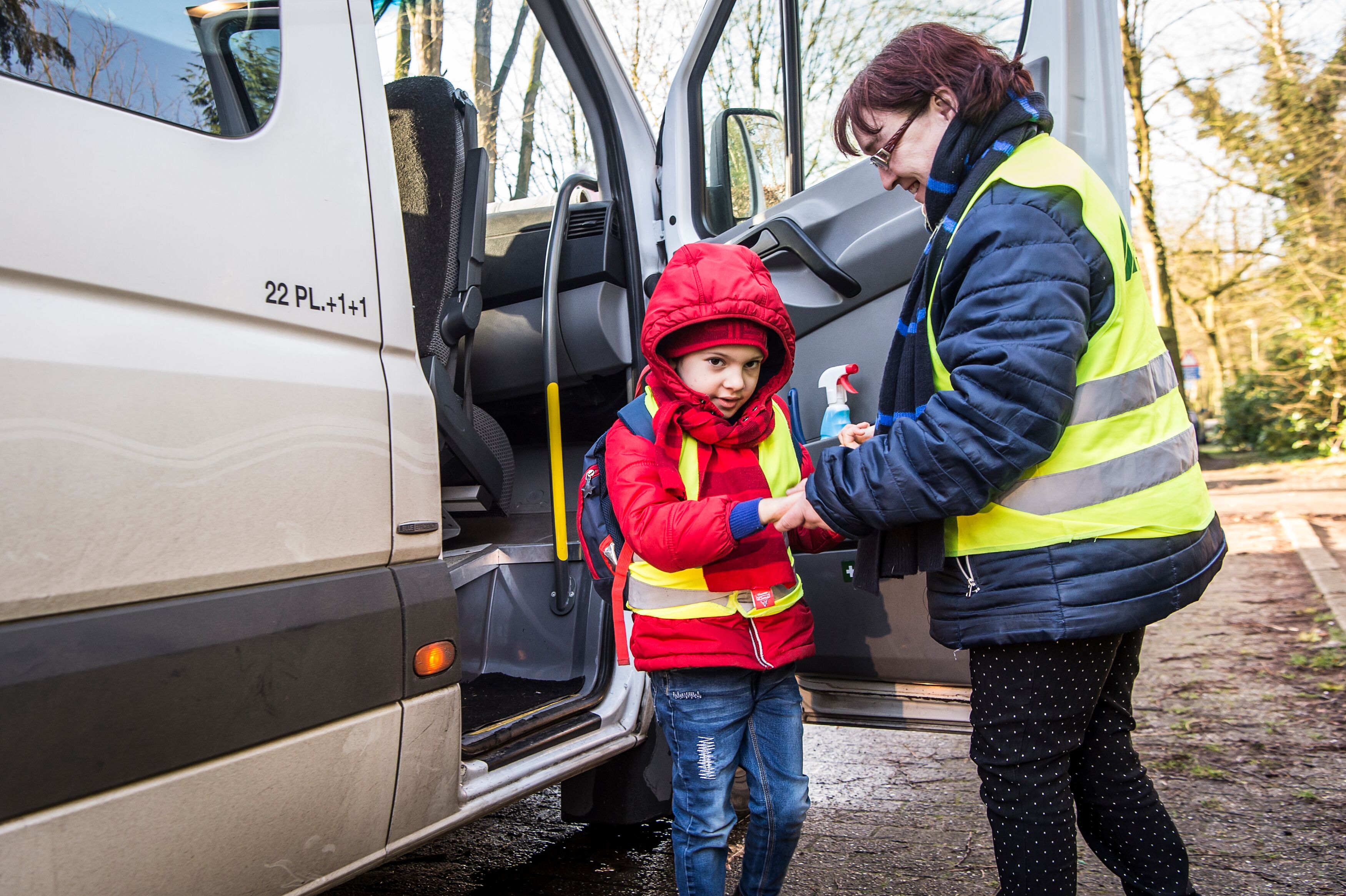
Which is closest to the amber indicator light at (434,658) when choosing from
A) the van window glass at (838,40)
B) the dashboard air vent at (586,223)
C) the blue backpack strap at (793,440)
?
the blue backpack strap at (793,440)

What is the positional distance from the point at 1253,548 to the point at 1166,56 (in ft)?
27.6

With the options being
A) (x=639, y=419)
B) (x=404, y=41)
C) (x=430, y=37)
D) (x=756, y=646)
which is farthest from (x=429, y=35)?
(x=756, y=646)

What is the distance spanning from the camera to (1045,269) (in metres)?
1.53

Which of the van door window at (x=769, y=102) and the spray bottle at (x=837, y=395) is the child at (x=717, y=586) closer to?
the spray bottle at (x=837, y=395)

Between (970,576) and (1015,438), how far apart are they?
28 cm

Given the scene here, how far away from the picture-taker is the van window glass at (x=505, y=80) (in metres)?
2.64

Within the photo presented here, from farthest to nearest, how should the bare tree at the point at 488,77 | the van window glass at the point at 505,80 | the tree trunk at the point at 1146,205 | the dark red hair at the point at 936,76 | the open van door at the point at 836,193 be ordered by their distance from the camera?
the tree trunk at the point at 1146,205, the bare tree at the point at 488,77, the van window glass at the point at 505,80, the open van door at the point at 836,193, the dark red hair at the point at 936,76

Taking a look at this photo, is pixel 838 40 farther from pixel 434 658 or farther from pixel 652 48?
pixel 434 658

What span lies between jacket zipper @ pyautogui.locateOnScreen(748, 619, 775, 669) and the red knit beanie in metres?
0.55

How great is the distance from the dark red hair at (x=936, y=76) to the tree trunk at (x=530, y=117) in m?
1.32

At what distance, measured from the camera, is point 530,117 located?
2.95 metres

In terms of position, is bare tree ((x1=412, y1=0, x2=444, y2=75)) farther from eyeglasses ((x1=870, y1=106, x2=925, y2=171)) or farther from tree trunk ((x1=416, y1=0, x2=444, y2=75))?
eyeglasses ((x1=870, y1=106, x2=925, y2=171))

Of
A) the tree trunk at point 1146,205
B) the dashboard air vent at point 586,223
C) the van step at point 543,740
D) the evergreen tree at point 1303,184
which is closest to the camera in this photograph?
the van step at point 543,740

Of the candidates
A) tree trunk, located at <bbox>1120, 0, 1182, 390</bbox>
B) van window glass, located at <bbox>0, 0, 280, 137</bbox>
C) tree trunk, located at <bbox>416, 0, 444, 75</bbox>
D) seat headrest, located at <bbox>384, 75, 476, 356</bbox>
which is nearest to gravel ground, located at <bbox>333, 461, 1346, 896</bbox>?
seat headrest, located at <bbox>384, 75, 476, 356</bbox>
